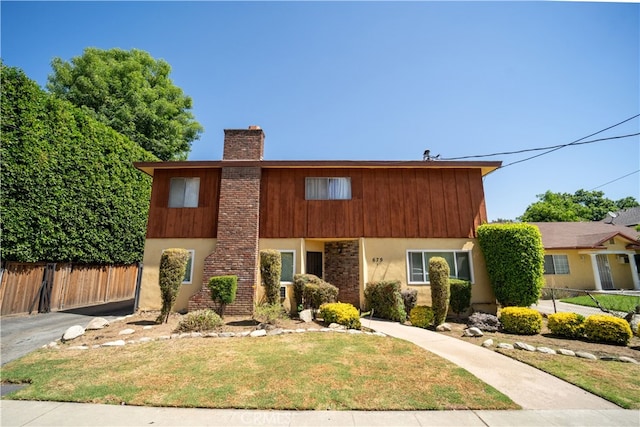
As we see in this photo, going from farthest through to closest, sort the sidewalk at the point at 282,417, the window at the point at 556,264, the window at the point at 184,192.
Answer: the window at the point at 556,264, the window at the point at 184,192, the sidewalk at the point at 282,417

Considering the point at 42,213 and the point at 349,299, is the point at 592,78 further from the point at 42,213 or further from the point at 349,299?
the point at 42,213

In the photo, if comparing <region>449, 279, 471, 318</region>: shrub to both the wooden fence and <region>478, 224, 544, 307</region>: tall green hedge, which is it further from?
the wooden fence

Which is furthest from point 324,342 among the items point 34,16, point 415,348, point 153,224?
point 34,16

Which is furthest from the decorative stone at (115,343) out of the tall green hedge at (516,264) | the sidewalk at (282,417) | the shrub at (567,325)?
the tall green hedge at (516,264)

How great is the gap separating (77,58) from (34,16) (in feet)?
53.5

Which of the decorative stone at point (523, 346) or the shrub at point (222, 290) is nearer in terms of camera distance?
the decorative stone at point (523, 346)

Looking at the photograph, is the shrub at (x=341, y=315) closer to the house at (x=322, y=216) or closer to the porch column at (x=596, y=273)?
the house at (x=322, y=216)

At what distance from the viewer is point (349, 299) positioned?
11.9m

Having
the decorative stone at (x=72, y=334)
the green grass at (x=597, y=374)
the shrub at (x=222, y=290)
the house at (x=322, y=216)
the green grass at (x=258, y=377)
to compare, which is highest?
the house at (x=322, y=216)

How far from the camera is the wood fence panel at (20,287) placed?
10492 millimetres

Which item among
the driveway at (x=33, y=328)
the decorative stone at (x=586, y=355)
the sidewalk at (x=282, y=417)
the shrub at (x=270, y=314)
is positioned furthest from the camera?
the shrub at (x=270, y=314)

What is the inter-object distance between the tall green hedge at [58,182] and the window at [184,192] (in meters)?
4.93

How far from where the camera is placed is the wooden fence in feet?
35.2

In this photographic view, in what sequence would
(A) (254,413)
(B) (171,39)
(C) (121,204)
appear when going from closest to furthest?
(A) (254,413)
(B) (171,39)
(C) (121,204)
